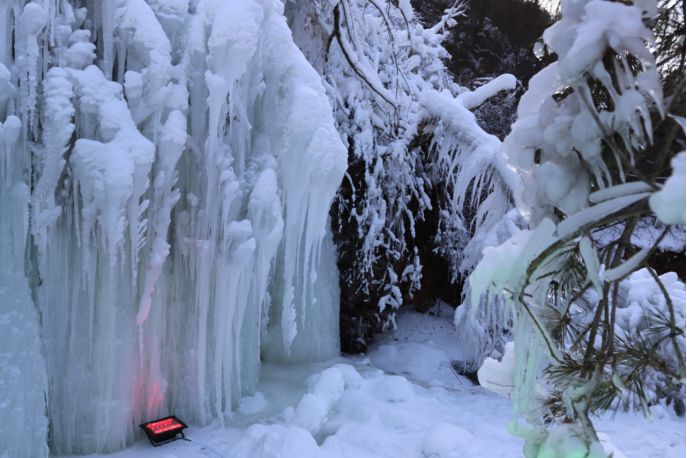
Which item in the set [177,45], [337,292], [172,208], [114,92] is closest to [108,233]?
[172,208]

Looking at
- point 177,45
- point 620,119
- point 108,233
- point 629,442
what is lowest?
point 629,442

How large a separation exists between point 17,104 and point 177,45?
102 centimetres

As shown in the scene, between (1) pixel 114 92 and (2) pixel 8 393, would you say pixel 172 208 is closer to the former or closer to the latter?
(1) pixel 114 92

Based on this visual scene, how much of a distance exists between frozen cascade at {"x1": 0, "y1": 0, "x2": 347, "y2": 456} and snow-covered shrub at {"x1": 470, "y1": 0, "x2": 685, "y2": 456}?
2266 mm

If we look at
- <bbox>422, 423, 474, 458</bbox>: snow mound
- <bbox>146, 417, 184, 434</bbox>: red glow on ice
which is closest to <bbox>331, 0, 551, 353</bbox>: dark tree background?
<bbox>422, 423, 474, 458</bbox>: snow mound

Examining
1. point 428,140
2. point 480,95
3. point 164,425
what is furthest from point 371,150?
point 164,425

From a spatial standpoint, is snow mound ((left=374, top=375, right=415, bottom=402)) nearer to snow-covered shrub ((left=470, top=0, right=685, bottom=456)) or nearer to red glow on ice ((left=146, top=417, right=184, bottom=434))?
red glow on ice ((left=146, top=417, right=184, bottom=434))

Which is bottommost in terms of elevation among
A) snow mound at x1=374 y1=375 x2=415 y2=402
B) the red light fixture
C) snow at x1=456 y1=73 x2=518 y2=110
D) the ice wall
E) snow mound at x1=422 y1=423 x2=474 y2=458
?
snow mound at x1=422 y1=423 x2=474 y2=458

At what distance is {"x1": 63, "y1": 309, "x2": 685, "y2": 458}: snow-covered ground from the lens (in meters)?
3.28

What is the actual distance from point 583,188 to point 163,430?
3109 millimetres

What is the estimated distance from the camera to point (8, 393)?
265 centimetres

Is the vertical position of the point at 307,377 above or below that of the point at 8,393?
below

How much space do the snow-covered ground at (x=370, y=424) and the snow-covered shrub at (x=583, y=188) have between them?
226cm

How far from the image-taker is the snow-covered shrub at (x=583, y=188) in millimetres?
942
